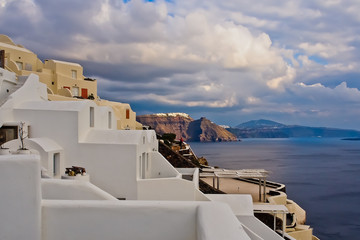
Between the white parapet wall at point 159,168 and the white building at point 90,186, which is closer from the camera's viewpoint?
the white building at point 90,186

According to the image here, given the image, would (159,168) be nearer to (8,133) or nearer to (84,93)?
(8,133)

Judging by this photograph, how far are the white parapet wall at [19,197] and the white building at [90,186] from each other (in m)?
0.02

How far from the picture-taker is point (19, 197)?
5.70 meters

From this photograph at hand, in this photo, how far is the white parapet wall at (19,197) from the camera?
5.66 metres

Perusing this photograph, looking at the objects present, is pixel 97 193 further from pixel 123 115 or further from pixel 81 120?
pixel 123 115

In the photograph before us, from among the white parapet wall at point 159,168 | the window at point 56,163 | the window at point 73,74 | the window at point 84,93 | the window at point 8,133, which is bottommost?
the white parapet wall at point 159,168

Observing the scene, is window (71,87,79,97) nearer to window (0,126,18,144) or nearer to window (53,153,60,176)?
window (0,126,18,144)

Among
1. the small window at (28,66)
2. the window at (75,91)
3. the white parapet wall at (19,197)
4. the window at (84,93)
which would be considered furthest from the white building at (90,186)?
the small window at (28,66)

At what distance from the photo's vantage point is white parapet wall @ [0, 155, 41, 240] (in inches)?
223

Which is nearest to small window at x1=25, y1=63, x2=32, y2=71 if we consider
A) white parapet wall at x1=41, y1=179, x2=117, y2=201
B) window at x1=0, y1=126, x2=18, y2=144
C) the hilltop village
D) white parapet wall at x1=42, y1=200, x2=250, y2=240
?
the hilltop village

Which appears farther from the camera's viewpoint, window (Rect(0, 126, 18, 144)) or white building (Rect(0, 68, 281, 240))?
window (Rect(0, 126, 18, 144))

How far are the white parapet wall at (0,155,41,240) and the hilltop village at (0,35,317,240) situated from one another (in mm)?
17

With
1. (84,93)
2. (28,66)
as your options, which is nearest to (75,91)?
(84,93)

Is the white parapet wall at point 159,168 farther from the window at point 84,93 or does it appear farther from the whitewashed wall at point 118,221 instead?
the window at point 84,93
